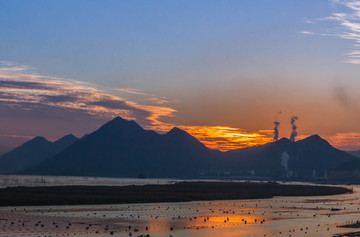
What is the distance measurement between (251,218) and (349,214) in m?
25.0

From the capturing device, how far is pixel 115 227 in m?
67.6

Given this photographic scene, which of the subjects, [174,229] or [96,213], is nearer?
[174,229]

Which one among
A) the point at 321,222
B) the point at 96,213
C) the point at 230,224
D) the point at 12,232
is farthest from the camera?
the point at 96,213

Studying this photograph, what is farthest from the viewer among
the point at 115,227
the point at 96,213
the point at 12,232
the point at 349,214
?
the point at 349,214

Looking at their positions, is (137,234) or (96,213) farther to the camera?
(96,213)

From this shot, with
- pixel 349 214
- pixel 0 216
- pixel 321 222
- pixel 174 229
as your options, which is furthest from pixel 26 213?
pixel 349 214

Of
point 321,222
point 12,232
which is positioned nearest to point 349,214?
point 321,222

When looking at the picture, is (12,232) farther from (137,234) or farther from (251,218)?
(251,218)

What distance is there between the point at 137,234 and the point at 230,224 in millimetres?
19459

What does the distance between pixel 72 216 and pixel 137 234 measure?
22.7 m

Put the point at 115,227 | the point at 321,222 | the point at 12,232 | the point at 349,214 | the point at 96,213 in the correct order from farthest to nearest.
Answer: the point at 349,214 → the point at 96,213 → the point at 321,222 → the point at 115,227 → the point at 12,232

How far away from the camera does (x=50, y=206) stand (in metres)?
101

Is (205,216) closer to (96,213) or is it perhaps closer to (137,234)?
(96,213)

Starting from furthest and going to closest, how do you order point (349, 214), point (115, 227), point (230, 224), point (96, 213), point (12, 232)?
point (349, 214), point (96, 213), point (230, 224), point (115, 227), point (12, 232)
